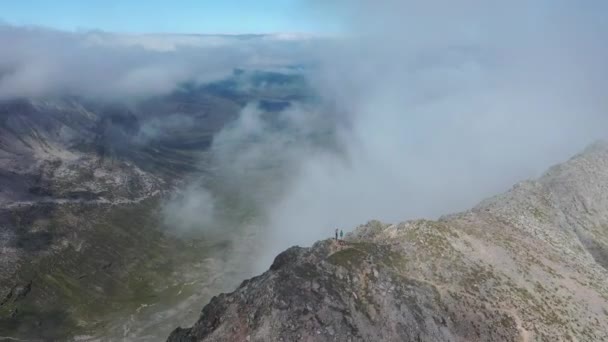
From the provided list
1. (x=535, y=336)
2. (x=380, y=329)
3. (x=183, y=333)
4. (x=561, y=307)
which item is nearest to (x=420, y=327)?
(x=380, y=329)

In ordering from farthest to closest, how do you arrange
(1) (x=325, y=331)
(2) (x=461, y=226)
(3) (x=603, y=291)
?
(2) (x=461, y=226) < (3) (x=603, y=291) < (1) (x=325, y=331)

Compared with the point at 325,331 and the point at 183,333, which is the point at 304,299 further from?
the point at 183,333

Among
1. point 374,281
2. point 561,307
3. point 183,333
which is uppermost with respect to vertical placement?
point 374,281

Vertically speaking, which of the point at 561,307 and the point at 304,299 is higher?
the point at 304,299

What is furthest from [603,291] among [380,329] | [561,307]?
[380,329]

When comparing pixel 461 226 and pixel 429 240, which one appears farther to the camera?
pixel 461 226

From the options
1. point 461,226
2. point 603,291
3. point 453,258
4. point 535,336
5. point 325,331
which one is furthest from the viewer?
point 461,226
